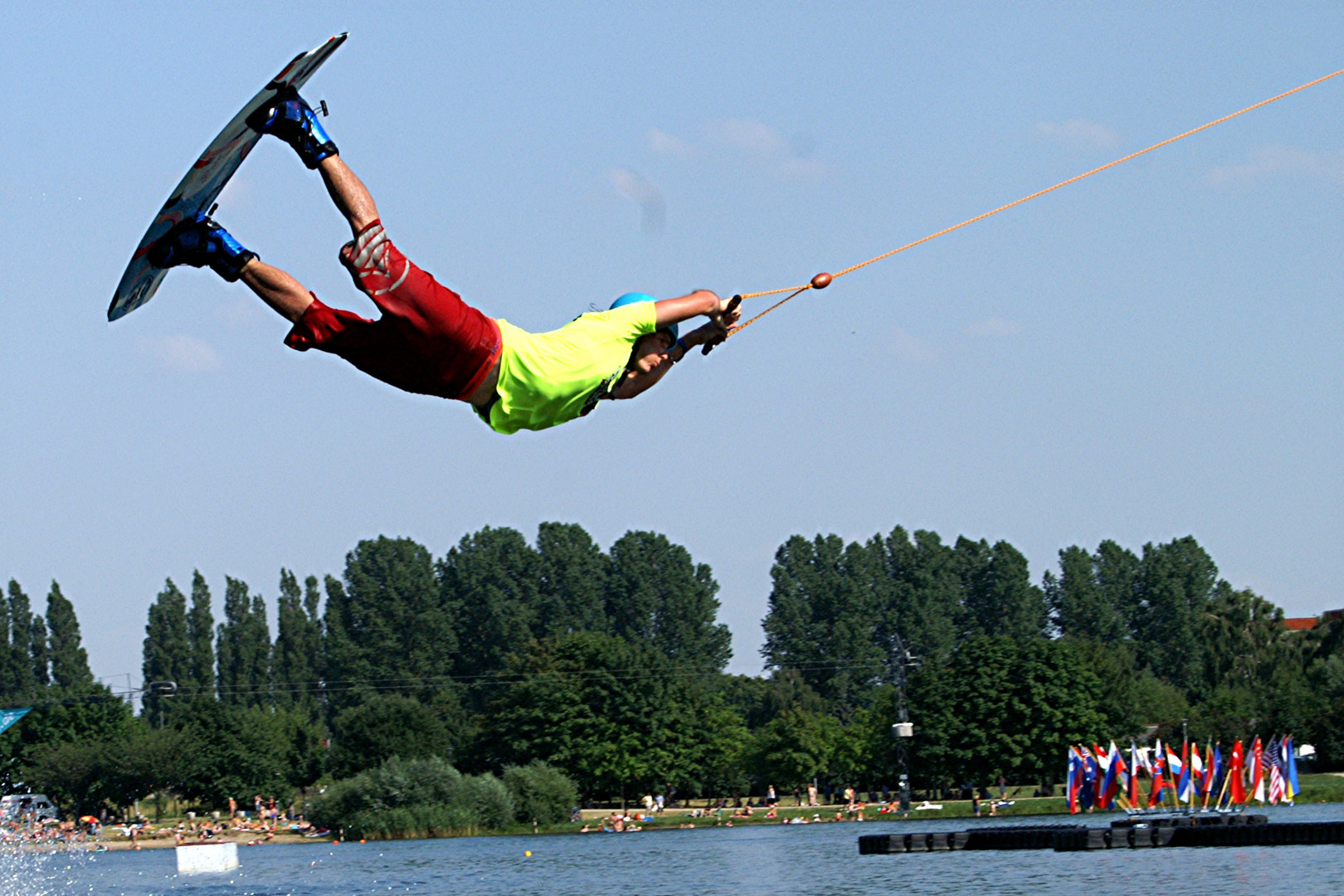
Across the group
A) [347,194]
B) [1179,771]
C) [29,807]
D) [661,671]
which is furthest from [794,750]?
[347,194]

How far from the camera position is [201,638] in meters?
95.2

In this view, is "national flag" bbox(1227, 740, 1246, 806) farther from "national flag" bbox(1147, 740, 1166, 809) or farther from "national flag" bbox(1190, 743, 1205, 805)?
"national flag" bbox(1147, 740, 1166, 809)

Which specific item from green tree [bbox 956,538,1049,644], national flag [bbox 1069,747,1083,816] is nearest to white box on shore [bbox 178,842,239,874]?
national flag [bbox 1069,747,1083,816]

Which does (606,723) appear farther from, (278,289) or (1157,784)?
(278,289)

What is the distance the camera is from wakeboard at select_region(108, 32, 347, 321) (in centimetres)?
769

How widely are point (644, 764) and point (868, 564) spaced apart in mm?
35523

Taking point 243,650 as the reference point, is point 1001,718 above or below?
below

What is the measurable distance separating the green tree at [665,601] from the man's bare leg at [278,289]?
9442 centimetres

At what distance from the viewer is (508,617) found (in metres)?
101

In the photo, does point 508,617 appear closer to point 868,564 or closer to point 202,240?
point 868,564

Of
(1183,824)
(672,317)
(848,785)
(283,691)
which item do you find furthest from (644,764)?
(672,317)

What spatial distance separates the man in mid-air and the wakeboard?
0.20ft

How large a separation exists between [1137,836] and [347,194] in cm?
3680

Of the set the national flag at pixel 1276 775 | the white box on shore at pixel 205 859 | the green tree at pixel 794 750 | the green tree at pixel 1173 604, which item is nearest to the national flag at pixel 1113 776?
the national flag at pixel 1276 775
